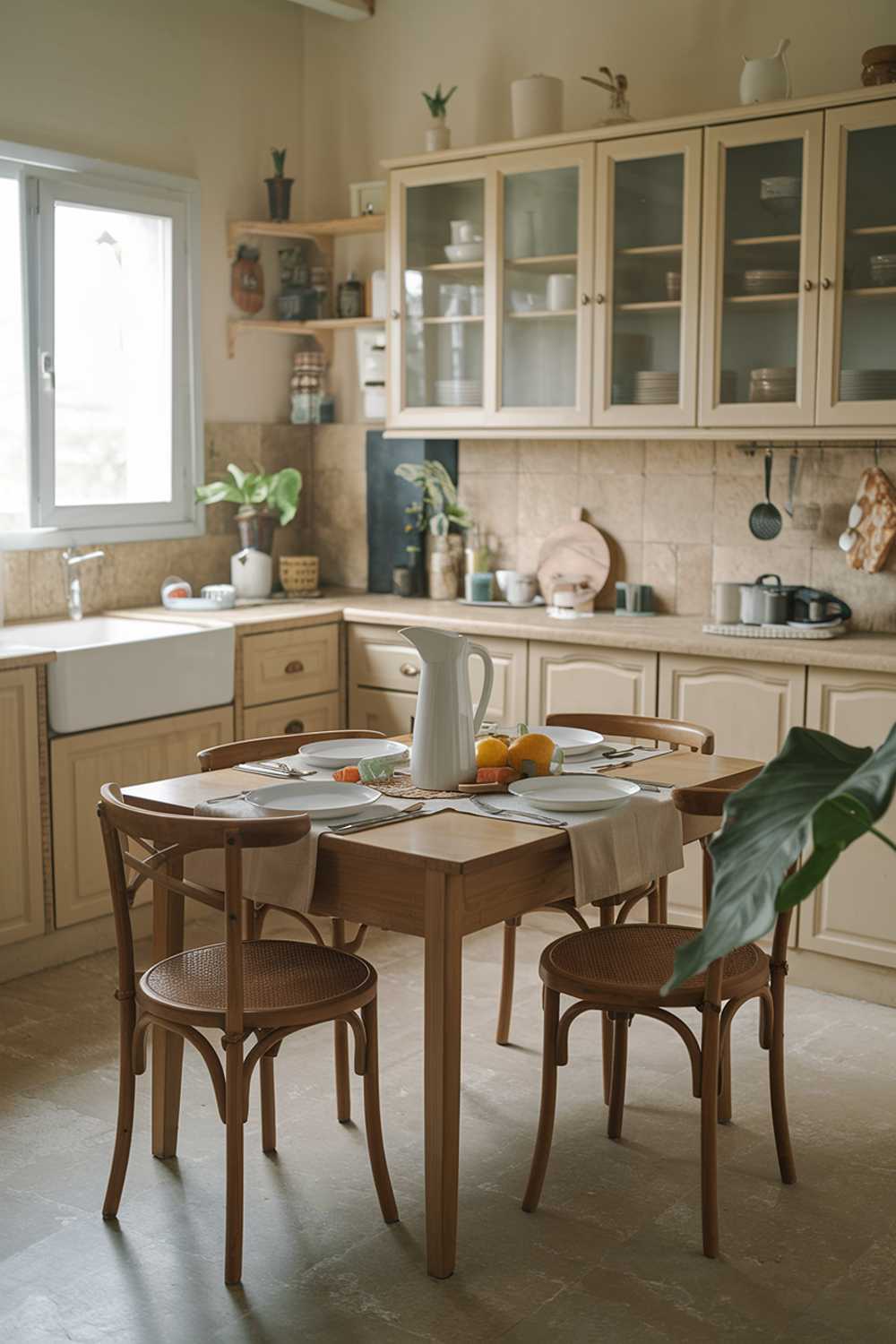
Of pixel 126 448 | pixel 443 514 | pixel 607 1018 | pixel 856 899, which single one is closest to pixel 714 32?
pixel 443 514

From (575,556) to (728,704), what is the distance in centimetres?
105

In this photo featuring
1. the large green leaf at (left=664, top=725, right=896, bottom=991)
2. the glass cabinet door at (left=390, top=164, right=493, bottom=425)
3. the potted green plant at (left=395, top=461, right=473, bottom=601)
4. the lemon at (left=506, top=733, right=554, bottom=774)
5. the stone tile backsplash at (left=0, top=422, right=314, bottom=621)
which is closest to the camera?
the large green leaf at (left=664, top=725, right=896, bottom=991)

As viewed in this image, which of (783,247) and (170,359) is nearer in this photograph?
(783,247)

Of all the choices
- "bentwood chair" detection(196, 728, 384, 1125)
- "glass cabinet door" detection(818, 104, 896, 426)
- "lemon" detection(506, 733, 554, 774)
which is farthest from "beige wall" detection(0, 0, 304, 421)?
"lemon" detection(506, 733, 554, 774)

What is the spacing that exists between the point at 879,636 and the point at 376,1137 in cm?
229

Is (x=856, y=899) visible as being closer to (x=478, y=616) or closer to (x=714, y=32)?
(x=478, y=616)

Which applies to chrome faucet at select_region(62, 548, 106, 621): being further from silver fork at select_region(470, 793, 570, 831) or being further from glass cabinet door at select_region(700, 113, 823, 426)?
silver fork at select_region(470, 793, 570, 831)

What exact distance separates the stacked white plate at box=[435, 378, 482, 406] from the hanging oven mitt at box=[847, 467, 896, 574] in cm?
126

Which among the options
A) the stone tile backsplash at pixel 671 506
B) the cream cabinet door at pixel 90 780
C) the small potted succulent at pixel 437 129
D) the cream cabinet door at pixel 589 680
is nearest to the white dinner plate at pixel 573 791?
the cream cabinet door at pixel 589 680

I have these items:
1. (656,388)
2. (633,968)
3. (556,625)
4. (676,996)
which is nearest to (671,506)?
(656,388)

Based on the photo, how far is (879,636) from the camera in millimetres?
4301

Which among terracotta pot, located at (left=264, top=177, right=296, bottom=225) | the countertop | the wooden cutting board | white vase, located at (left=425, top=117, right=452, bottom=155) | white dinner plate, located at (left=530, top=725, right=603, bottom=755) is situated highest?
white vase, located at (left=425, top=117, right=452, bottom=155)

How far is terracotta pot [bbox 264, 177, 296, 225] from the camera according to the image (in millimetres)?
5246

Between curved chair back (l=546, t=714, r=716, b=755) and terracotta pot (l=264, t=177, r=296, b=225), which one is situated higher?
terracotta pot (l=264, t=177, r=296, b=225)
